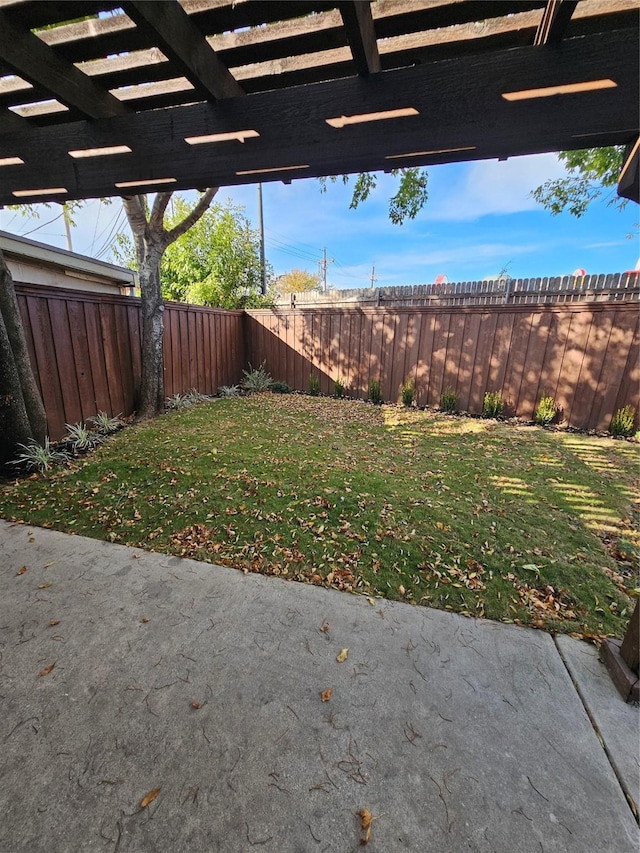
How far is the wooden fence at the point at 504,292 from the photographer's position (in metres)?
5.94

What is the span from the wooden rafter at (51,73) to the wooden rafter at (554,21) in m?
2.01

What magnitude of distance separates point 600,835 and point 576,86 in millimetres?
2641

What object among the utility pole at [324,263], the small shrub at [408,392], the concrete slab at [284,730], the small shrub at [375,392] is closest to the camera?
the concrete slab at [284,730]

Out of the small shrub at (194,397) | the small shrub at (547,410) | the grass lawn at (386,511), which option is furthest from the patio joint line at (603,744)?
the small shrub at (194,397)

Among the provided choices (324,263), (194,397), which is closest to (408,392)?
(194,397)

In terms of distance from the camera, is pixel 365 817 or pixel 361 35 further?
pixel 361 35

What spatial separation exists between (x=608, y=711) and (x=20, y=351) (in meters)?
5.20

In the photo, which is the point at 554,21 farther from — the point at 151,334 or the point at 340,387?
the point at 340,387

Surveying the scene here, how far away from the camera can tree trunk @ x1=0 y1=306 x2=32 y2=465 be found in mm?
3152

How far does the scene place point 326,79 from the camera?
157 centimetres

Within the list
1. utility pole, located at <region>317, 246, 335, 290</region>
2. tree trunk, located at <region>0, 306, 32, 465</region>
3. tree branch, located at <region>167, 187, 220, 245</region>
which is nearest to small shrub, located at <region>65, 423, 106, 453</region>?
tree trunk, located at <region>0, 306, 32, 465</region>

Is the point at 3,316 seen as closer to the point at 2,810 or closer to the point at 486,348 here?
the point at 2,810

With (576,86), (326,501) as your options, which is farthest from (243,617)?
(576,86)

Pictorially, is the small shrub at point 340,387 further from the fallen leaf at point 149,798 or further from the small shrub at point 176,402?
the fallen leaf at point 149,798
